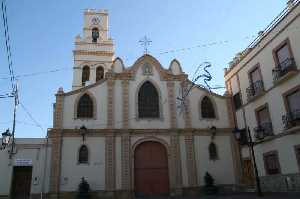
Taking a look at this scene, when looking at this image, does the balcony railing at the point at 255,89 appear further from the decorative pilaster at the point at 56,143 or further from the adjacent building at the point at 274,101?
the decorative pilaster at the point at 56,143

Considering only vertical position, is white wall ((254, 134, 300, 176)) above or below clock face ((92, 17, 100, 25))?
below

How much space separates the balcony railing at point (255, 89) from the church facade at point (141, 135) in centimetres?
327

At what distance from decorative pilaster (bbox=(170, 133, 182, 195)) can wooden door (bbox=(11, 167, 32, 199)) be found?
10683 mm

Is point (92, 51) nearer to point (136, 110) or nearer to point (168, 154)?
point (136, 110)

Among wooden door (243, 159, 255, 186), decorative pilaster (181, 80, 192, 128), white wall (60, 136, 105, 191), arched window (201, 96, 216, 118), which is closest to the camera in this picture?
white wall (60, 136, 105, 191)

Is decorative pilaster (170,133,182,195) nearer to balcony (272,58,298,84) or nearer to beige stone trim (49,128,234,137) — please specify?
beige stone trim (49,128,234,137)

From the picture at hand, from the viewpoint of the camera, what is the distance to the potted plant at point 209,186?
22.7 m

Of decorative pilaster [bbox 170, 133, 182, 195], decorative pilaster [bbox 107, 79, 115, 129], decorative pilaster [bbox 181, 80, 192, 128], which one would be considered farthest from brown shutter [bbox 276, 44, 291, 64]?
decorative pilaster [bbox 107, 79, 115, 129]

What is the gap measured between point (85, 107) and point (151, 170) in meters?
6.99

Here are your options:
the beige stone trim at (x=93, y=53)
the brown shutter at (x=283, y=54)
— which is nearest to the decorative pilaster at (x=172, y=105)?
the brown shutter at (x=283, y=54)

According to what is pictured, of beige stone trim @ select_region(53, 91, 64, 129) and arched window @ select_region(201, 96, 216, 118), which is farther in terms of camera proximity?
arched window @ select_region(201, 96, 216, 118)

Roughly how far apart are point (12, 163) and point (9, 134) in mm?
5588

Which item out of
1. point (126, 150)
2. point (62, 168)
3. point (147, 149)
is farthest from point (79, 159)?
point (147, 149)

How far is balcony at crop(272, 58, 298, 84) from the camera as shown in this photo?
18312mm
